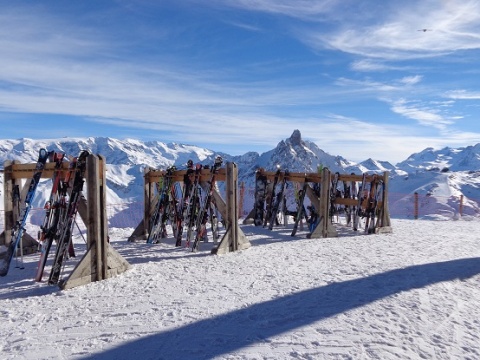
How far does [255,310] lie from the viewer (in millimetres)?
5273

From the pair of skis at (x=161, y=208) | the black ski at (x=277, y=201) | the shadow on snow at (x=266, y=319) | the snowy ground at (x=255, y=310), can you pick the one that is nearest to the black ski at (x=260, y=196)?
the black ski at (x=277, y=201)

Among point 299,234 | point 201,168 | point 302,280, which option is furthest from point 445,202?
point 302,280

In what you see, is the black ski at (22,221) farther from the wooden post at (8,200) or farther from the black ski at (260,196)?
the black ski at (260,196)

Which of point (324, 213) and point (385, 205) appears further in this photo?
point (385, 205)

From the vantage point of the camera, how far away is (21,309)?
537 cm

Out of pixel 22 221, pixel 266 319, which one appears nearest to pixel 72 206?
pixel 22 221

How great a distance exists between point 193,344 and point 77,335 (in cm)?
127

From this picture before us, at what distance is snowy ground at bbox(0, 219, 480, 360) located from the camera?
4227 millimetres

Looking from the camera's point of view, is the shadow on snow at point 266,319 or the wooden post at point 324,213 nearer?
the shadow on snow at point 266,319

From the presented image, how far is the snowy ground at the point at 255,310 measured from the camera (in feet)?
13.9

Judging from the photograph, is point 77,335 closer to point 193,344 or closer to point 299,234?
point 193,344

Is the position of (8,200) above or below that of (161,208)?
above

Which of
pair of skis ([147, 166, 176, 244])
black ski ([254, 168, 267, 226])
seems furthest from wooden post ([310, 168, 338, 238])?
pair of skis ([147, 166, 176, 244])

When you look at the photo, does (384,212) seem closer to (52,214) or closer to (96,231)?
(96,231)
